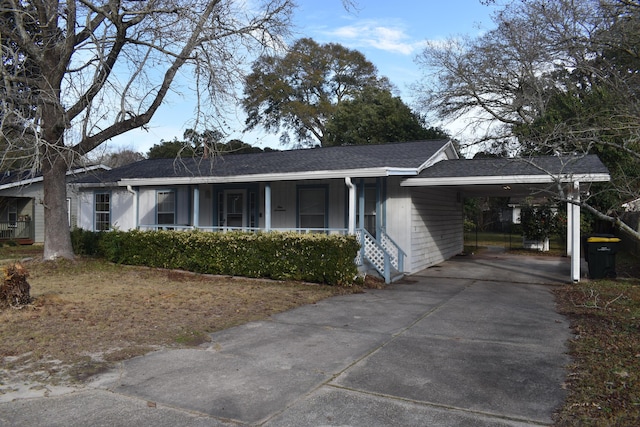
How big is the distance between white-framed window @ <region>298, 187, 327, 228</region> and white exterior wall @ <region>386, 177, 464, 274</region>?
6.55 ft

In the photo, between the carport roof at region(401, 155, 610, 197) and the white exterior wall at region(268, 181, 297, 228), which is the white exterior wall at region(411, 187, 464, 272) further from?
the white exterior wall at region(268, 181, 297, 228)

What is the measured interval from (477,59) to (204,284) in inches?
908

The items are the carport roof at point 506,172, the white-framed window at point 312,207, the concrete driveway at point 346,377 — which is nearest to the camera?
the concrete driveway at point 346,377

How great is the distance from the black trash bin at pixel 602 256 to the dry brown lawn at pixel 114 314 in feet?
21.4

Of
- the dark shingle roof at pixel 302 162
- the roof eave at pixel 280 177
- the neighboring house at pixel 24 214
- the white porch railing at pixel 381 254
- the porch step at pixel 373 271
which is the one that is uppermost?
the dark shingle roof at pixel 302 162

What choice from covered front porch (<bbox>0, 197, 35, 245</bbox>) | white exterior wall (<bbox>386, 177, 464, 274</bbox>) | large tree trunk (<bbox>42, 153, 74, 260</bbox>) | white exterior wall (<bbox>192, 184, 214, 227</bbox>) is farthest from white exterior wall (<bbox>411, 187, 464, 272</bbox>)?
covered front porch (<bbox>0, 197, 35, 245</bbox>)

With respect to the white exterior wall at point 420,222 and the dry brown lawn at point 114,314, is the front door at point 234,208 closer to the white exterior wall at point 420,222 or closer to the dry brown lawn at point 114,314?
the dry brown lawn at point 114,314

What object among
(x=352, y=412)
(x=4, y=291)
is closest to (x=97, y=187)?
(x=4, y=291)

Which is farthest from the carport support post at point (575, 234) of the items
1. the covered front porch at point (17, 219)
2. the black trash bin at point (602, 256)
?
the covered front porch at point (17, 219)

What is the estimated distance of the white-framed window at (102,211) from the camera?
17.7 m

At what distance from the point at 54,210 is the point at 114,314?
752 cm

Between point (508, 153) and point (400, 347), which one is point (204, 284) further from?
point (508, 153)

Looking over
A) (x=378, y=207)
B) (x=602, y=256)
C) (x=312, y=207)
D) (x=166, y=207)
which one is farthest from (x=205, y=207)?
(x=602, y=256)

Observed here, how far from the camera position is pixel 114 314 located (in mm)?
7898
